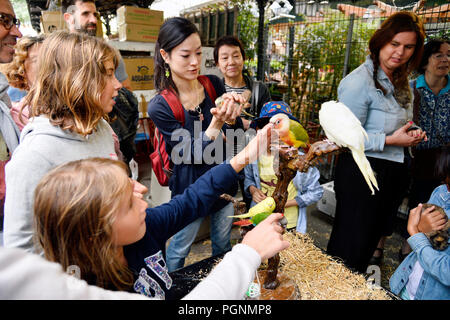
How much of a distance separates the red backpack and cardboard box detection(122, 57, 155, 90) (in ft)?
8.67

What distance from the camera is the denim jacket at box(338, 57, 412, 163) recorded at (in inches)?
71.2

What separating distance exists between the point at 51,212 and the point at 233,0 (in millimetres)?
4811

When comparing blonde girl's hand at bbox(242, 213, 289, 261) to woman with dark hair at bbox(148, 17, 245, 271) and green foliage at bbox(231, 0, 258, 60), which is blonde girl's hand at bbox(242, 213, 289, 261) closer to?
woman with dark hair at bbox(148, 17, 245, 271)

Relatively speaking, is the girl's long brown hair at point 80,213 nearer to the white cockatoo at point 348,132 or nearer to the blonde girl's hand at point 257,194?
the white cockatoo at point 348,132

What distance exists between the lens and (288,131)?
1.33 meters

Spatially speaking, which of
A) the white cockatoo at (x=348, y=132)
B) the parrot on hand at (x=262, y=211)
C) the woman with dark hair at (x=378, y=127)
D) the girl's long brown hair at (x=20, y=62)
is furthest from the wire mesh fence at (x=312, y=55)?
the girl's long brown hair at (x=20, y=62)

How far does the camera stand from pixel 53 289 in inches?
20.1

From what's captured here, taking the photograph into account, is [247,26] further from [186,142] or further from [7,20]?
[7,20]

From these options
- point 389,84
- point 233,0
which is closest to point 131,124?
point 389,84

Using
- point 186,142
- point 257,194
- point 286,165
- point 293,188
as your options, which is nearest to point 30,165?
point 186,142

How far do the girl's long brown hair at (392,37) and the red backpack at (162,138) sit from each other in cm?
112

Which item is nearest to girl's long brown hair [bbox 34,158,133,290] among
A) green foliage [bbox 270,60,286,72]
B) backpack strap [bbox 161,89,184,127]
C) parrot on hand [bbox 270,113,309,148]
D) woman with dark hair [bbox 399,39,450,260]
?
parrot on hand [bbox 270,113,309,148]

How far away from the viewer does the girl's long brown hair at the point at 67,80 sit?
113 cm

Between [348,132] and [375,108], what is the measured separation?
899mm
